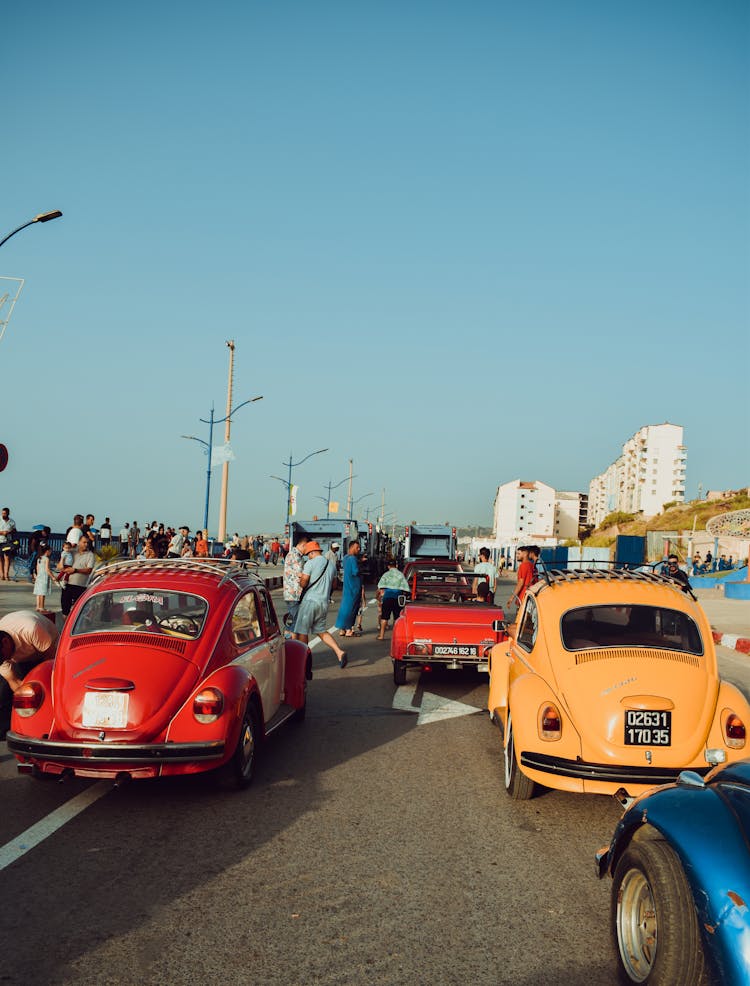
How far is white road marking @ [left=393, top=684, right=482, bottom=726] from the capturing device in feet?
31.2

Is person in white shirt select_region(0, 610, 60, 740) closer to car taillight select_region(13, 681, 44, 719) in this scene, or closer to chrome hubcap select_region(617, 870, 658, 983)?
car taillight select_region(13, 681, 44, 719)

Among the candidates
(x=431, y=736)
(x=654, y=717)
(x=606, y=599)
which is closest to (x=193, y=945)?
(x=654, y=717)

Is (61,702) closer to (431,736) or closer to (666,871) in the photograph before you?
(431,736)

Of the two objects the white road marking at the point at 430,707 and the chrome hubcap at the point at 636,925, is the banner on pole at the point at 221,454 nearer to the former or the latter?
the white road marking at the point at 430,707

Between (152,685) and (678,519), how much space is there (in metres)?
114

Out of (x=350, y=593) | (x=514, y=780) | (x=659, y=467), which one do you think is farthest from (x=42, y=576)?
(x=659, y=467)

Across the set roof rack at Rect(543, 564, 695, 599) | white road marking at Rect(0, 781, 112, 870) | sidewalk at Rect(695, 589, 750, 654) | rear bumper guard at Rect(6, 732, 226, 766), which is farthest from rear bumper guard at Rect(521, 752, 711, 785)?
sidewalk at Rect(695, 589, 750, 654)

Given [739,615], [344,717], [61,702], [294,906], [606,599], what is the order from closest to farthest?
[294,906]
[61,702]
[606,599]
[344,717]
[739,615]

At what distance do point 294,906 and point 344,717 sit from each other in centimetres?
500

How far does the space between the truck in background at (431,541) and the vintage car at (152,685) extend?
29736mm

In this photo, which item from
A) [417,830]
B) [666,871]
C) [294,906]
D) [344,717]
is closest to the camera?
[666,871]

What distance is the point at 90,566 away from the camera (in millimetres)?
14375

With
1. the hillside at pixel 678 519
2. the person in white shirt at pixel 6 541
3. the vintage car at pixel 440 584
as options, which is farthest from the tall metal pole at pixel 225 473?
the hillside at pixel 678 519

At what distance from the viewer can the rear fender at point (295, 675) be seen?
27.2 ft
